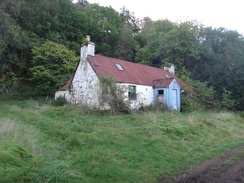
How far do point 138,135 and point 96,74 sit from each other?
8511 mm

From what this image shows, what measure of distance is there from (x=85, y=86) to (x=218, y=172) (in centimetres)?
1316

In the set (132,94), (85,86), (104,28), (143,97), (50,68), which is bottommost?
(143,97)

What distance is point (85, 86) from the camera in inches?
664

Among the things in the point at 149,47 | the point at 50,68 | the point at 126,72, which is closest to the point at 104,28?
the point at 149,47

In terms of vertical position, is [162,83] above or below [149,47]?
below

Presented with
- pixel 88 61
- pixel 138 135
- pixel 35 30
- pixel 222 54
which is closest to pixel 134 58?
pixel 222 54

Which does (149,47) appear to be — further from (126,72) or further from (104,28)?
(126,72)

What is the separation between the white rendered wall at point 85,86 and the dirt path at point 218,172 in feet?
34.1

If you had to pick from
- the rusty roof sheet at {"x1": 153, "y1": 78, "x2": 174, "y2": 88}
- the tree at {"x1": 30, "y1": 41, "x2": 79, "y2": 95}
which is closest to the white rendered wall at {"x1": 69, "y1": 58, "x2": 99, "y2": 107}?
the tree at {"x1": 30, "y1": 41, "x2": 79, "y2": 95}

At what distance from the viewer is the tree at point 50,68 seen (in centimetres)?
2342

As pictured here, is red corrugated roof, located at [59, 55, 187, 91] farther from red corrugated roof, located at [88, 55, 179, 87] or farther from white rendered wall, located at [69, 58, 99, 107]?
white rendered wall, located at [69, 58, 99, 107]

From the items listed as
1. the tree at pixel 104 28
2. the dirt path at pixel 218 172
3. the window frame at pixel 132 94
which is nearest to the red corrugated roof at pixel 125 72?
the window frame at pixel 132 94

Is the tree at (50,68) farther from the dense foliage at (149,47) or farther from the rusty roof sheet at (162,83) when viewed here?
the rusty roof sheet at (162,83)

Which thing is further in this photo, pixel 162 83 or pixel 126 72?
pixel 162 83
